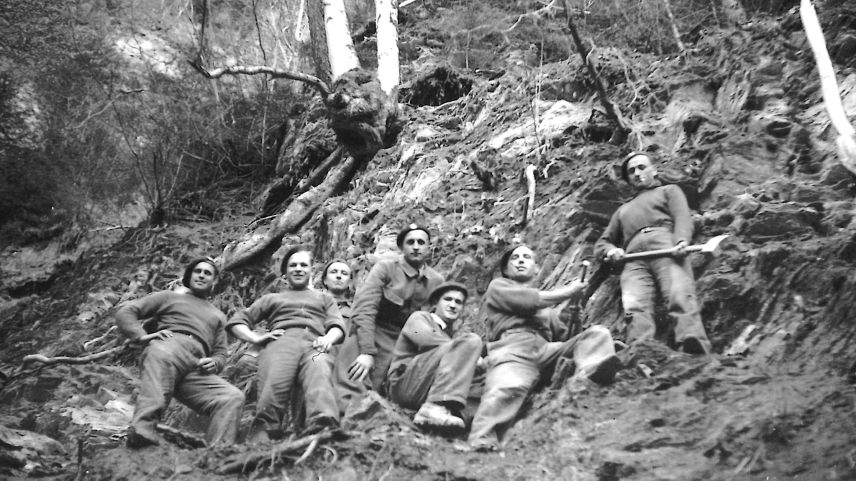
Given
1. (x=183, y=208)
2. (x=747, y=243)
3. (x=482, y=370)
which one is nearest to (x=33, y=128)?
(x=183, y=208)

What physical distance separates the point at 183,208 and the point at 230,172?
1.35 meters

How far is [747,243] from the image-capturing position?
5949 millimetres

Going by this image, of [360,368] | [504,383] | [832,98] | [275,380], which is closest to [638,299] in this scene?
[504,383]

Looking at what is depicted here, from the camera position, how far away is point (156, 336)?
5867mm

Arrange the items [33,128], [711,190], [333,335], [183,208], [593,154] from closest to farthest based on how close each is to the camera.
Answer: [333,335] → [711,190] → [593,154] → [183,208] → [33,128]

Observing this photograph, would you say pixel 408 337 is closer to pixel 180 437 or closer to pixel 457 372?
pixel 457 372

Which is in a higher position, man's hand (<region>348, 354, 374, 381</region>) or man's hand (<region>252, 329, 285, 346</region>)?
man's hand (<region>252, 329, 285, 346</region>)

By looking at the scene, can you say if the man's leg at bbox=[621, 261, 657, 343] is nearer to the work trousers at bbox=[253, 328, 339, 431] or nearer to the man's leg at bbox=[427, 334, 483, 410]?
the man's leg at bbox=[427, 334, 483, 410]

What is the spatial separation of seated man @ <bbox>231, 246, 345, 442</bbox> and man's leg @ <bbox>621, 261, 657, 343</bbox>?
2224 millimetres

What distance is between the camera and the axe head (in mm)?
5645

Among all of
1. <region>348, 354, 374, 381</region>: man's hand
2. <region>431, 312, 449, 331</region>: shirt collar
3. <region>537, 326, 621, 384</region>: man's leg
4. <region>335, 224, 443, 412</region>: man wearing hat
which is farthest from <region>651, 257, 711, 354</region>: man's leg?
<region>348, 354, 374, 381</region>: man's hand

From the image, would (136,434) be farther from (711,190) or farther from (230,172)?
(230,172)

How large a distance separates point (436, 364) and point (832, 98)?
407cm

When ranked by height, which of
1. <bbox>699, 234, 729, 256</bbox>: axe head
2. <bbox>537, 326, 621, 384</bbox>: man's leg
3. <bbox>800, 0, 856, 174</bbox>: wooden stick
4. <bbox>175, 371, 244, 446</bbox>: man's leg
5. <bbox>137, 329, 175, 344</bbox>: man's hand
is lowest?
<bbox>175, 371, 244, 446</bbox>: man's leg
